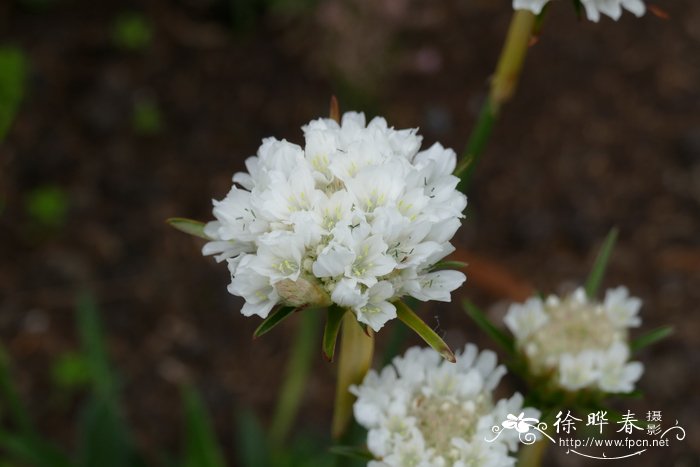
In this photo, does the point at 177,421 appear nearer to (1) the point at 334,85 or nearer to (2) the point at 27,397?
(2) the point at 27,397

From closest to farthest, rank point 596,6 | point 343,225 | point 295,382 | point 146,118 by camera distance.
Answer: point 343,225 < point 596,6 < point 295,382 < point 146,118

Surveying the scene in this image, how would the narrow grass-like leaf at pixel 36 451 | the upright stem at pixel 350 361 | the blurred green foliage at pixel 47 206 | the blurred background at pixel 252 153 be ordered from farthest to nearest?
1. the blurred green foliage at pixel 47 206
2. the blurred background at pixel 252 153
3. the narrow grass-like leaf at pixel 36 451
4. the upright stem at pixel 350 361

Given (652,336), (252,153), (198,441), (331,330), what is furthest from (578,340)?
(252,153)

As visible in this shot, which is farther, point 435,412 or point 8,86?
point 8,86

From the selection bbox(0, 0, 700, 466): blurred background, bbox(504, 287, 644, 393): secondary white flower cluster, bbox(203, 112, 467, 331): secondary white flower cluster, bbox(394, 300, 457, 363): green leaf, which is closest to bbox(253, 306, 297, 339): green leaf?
bbox(203, 112, 467, 331): secondary white flower cluster

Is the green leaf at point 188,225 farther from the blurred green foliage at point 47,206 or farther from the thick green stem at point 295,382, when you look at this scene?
the blurred green foliage at point 47,206

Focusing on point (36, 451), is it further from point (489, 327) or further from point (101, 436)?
point (489, 327)

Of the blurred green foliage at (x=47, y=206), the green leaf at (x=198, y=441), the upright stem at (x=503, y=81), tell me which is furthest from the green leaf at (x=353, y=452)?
the blurred green foliage at (x=47, y=206)

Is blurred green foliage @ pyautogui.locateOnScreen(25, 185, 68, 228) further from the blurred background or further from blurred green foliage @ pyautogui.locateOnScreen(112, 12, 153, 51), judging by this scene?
blurred green foliage @ pyautogui.locateOnScreen(112, 12, 153, 51)
